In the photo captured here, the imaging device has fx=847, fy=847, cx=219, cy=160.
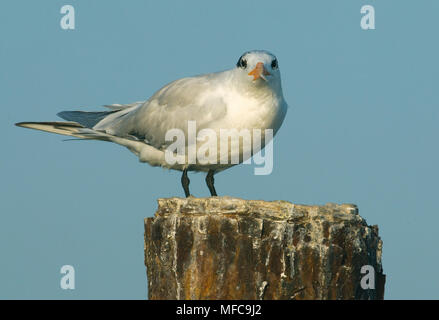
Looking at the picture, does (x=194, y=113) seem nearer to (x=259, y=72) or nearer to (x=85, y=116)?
(x=259, y=72)

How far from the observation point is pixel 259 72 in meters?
10.3

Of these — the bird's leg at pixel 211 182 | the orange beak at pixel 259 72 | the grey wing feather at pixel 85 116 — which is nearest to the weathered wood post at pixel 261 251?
the orange beak at pixel 259 72

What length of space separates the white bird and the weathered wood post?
2.73m

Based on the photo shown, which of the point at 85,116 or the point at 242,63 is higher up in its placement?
the point at 242,63

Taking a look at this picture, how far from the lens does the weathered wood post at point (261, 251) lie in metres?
7.53

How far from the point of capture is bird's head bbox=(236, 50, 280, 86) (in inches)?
406

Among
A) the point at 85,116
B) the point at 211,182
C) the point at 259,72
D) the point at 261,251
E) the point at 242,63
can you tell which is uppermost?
the point at 242,63

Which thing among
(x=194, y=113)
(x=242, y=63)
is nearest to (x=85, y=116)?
(x=194, y=113)

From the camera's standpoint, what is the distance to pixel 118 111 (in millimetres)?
13086

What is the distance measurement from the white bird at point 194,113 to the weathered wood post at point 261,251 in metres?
2.73

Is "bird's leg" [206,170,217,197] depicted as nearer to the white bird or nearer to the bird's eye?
the white bird

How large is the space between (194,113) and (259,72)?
1200mm

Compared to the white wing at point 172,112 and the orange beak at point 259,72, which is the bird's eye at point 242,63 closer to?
the orange beak at point 259,72
